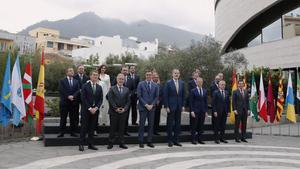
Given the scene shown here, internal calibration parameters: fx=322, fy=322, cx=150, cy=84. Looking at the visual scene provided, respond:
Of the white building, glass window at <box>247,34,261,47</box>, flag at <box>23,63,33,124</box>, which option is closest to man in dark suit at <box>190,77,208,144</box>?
flag at <box>23,63,33,124</box>

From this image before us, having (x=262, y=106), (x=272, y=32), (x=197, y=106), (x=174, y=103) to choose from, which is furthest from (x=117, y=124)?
(x=272, y=32)

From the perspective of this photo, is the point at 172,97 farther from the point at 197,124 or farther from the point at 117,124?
the point at 117,124

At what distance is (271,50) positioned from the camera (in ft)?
78.5

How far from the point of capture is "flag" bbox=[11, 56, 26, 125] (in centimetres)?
870

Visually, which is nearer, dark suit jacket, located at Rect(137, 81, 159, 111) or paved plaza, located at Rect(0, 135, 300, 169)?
paved plaza, located at Rect(0, 135, 300, 169)

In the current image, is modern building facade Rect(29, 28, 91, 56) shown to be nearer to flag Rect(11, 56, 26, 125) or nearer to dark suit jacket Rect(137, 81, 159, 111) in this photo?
flag Rect(11, 56, 26, 125)

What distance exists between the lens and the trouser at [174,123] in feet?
28.5

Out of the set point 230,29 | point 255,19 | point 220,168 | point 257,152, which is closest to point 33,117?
point 220,168

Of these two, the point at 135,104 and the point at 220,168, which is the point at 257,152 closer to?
the point at 220,168

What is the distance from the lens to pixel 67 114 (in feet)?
28.2

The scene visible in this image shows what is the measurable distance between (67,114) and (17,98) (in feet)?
4.77

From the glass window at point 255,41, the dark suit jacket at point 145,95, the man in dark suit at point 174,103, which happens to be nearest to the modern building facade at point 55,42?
the glass window at point 255,41

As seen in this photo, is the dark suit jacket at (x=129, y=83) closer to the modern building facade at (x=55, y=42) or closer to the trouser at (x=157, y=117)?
the trouser at (x=157, y=117)

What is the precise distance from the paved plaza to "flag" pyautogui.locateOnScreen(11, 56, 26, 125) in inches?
29.1
